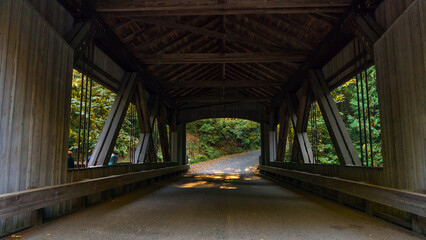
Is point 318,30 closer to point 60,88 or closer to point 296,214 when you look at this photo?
point 296,214

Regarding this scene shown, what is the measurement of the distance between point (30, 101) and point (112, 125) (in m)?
3.73

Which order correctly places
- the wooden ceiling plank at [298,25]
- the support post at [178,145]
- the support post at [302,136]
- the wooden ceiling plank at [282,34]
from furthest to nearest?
1. the support post at [178,145]
2. the support post at [302,136]
3. the wooden ceiling plank at [282,34]
4. the wooden ceiling plank at [298,25]

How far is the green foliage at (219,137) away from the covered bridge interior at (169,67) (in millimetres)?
20100

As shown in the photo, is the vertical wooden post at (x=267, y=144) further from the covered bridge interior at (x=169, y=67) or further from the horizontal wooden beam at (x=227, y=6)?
the horizontal wooden beam at (x=227, y=6)

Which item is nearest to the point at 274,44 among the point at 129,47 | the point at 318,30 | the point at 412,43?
the point at 318,30

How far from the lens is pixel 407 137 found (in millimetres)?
3635

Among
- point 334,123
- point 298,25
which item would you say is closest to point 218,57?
point 298,25

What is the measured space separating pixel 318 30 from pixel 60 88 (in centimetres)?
561

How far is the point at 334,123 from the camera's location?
7.01 m

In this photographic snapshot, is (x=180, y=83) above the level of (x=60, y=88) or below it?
above

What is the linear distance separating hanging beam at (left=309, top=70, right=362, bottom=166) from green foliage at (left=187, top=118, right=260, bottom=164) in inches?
875

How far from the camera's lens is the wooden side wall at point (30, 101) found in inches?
126

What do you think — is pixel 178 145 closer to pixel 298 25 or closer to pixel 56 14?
pixel 298 25

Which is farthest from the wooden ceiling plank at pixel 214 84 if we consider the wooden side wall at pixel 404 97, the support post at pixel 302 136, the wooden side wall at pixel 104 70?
the wooden side wall at pixel 404 97
